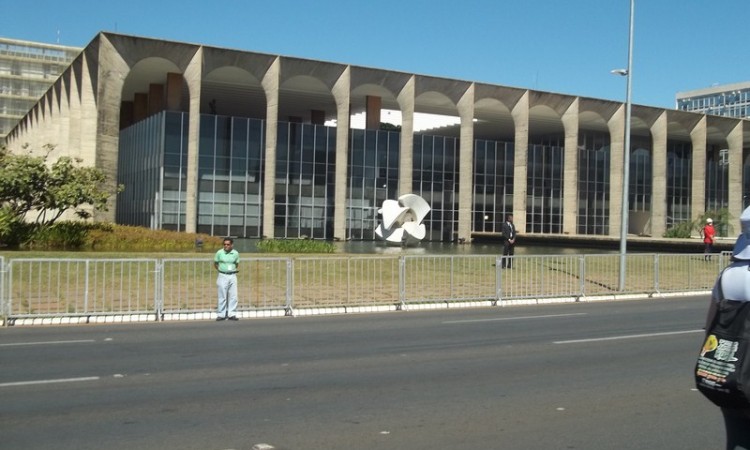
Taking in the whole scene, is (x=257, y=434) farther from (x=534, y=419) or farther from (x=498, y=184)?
(x=498, y=184)

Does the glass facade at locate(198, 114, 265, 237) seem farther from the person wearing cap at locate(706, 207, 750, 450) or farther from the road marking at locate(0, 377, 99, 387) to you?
the person wearing cap at locate(706, 207, 750, 450)

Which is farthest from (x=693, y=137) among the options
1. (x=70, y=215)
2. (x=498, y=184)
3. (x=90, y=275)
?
(x=90, y=275)

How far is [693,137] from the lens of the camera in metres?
65.1

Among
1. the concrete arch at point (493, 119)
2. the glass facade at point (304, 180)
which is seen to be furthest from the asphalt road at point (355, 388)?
the concrete arch at point (493, 119)

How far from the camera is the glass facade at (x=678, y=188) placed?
69.9m

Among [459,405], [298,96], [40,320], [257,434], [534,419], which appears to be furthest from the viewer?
[298,96]

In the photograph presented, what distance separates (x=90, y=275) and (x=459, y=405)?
1062 cm

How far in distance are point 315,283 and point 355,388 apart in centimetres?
1002

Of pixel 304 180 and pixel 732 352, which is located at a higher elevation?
pixel 304 180

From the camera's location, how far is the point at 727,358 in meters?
3.84

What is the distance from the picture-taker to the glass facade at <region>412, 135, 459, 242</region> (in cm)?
5503

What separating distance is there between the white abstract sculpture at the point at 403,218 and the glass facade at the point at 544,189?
74.3 ft

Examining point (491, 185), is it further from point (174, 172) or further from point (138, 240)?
point (138, 240)

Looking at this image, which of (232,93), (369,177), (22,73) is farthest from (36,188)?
(22,73)
